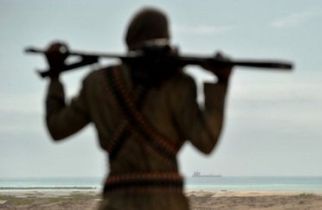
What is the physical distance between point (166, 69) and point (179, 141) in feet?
1.20

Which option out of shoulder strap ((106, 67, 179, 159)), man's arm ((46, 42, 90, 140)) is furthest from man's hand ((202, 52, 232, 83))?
man's arm ((46, 42, 90, 140))

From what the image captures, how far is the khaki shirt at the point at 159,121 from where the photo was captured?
4.06 metres

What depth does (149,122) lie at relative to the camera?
414 centimetres

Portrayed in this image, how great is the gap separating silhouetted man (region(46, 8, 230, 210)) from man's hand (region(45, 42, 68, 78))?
302mm

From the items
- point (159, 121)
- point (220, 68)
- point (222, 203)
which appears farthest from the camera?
point (222, 203)

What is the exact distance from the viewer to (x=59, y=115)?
4.40m

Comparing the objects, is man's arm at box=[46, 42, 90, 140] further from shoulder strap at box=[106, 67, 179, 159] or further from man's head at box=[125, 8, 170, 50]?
man's head at box=[125, 8, 170, 50]

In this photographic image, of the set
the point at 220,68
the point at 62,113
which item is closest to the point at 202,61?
the point at 220,68

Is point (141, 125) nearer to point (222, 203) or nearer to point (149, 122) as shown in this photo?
point (149, 122)

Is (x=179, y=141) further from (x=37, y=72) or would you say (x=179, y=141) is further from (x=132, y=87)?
(x=37, y=72)

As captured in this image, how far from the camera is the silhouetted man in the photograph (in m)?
4.07

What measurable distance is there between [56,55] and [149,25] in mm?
585

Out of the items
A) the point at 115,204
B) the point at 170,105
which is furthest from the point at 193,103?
the point at 115,204

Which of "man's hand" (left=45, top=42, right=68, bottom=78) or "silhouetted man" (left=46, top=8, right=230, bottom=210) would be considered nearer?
"silhouetted man" (left=46, top=8, right=230, bottom=210)
